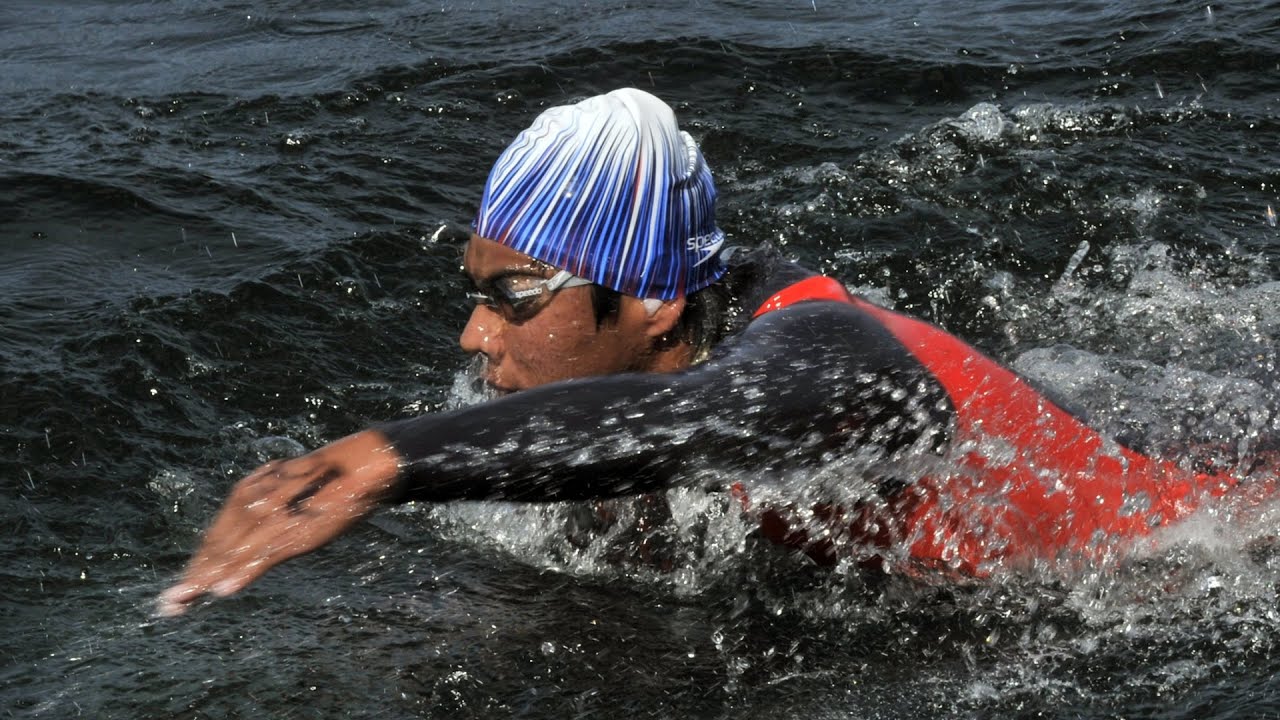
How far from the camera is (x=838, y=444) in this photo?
10.4 ft

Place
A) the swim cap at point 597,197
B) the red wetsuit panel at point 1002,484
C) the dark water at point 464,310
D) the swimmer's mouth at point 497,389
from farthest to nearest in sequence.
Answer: the swimmer's mouth at point 497,389 < the swim cap at point 597,197 < the dark water at point 464,310 < the red wetsuit panel at point 1002,484

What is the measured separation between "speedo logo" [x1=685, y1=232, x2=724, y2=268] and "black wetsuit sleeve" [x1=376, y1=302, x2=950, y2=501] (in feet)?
1.81

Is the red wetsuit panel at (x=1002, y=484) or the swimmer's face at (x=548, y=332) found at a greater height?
the swimmer's face at (x=548, y=332)

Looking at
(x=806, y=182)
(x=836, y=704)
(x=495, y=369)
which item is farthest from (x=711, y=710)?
(x=806, y=182)

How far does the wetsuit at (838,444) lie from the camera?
107 inches

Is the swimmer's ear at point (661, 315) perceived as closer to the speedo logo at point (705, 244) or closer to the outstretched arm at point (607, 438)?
the speedo logo at point (705, 244)

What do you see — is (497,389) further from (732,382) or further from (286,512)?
(286,512)

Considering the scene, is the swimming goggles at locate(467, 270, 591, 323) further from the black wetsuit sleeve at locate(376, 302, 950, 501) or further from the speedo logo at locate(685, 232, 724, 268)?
the black wetsuit sleeve at locate(376, 302, 950, 501)

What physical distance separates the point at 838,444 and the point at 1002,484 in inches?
23.6

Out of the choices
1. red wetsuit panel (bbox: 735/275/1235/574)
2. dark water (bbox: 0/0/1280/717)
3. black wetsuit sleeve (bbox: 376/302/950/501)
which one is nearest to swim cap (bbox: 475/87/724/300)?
red wetsuit panel (bbox: 735/275/1235/574)

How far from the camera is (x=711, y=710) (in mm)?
3383

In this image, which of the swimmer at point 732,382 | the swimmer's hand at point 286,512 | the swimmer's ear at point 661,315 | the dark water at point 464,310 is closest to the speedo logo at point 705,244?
the swimmer at point 732,382

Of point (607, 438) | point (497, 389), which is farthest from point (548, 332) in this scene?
point (607, 438)

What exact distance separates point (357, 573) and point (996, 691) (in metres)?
1.76
